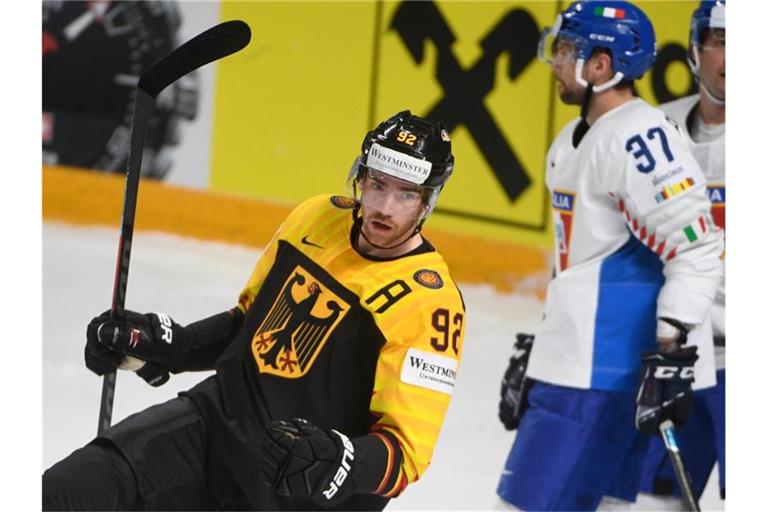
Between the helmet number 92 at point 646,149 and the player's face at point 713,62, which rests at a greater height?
the player's face at point 713,62

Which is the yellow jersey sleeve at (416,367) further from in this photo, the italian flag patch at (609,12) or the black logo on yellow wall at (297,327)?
the italian flag patch at (609,12)

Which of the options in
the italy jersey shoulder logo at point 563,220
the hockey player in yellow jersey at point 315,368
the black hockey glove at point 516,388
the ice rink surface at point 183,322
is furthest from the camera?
the ice rink surface at point 183,322

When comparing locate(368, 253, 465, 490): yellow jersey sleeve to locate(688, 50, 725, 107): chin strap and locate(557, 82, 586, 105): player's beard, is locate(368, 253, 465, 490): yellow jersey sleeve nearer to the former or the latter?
locate(557, 82, 586, 105): player's beard

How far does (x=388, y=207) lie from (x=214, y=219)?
9.68 ft

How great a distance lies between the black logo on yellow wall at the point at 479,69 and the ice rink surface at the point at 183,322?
1.55 feet

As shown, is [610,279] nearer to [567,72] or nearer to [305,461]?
[567,72]

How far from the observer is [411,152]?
2158 mm

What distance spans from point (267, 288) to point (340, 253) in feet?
0.45

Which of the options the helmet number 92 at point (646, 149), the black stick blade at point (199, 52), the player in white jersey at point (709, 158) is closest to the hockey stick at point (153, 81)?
the black stick blade at point (199, 52)

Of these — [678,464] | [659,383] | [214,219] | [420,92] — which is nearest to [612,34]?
[659,383]

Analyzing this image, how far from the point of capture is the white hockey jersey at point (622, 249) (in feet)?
9.37

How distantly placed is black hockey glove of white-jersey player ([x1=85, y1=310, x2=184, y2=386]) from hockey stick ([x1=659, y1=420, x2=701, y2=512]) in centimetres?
104

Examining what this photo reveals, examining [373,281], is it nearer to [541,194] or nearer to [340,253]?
[340,253]

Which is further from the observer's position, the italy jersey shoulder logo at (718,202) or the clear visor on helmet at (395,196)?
the italy jersey shoulder logo at (718,202)
